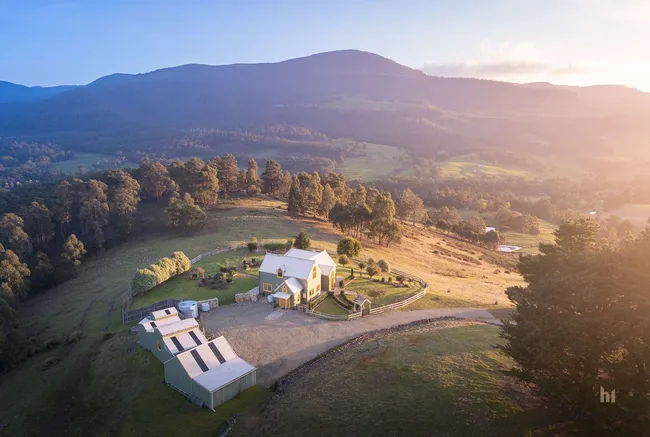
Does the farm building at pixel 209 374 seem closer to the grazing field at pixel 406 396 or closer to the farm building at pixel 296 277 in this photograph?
the grazing field at pixel 406 396

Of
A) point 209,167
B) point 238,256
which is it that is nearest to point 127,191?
point 209,167

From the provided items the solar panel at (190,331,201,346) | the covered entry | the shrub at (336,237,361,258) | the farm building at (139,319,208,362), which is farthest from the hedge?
the covered entry

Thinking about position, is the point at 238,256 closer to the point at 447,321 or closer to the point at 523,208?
the point at 447,321

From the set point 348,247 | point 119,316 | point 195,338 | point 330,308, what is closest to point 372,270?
point 348,247

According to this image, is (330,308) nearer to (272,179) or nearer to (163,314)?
(163,314)

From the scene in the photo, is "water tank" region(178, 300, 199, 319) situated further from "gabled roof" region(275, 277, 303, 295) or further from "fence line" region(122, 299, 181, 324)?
"gabled roof" region(275, 277, 303, 295)
